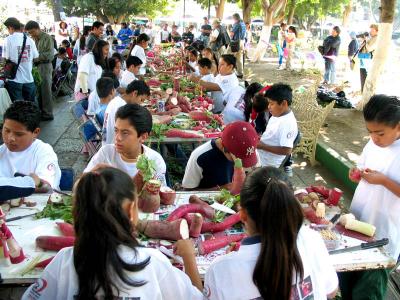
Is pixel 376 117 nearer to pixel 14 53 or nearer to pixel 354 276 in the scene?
pixel 354 276

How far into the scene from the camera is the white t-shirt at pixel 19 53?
7285 mm

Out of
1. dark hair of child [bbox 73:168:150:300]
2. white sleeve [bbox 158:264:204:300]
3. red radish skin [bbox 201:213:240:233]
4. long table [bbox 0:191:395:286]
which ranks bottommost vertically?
long table [bbox 0:191:395:286]

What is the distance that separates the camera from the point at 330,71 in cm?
1496

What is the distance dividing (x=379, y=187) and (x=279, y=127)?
69.4 inches

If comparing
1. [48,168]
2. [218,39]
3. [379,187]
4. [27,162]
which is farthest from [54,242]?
[218,39]

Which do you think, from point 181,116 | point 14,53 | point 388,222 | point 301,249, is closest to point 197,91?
point 181,116

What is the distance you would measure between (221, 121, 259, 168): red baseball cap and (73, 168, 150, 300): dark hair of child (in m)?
1.61

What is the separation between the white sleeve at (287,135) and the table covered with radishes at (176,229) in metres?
1.50

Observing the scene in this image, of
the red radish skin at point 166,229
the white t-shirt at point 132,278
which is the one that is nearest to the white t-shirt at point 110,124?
the red radish skin at point 166,229

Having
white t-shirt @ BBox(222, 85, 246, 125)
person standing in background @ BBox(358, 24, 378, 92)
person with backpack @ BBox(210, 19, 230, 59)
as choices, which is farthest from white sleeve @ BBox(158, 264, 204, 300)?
person with backpack @ BBox(210, 19, 230, 59)

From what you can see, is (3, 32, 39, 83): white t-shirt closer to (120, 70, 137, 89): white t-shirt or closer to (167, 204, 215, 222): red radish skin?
(120, 70, 137, 89): white t-shirt

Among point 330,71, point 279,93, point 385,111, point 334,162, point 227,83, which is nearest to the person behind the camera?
point 385,111

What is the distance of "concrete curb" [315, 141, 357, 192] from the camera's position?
6.12 metres

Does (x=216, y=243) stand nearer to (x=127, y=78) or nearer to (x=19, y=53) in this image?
(x=127, y=78)
